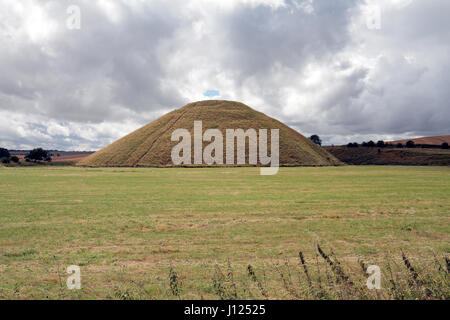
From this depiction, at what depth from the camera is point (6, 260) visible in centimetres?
732

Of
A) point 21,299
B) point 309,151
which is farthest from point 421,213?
point 309,151

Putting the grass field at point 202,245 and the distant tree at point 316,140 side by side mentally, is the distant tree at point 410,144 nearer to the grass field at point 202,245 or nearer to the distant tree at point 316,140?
the distant tree at point 316,140

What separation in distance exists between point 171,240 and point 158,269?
2.44 metres

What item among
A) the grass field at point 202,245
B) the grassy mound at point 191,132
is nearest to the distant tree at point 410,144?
the grassy mound at point 191,132

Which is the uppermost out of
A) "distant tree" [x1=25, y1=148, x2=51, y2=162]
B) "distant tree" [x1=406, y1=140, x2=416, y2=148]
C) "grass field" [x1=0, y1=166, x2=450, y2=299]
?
"distant tree" [x1=406, y1=140, x2=416, y2=148]

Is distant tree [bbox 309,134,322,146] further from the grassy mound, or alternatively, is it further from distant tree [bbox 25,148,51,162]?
distant tree [bbox 25,148,51,162]

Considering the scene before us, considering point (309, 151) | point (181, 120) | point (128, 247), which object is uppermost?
point (181, 120)

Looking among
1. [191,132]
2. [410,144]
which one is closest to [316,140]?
[410,144]

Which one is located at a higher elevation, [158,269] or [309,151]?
[309,151]

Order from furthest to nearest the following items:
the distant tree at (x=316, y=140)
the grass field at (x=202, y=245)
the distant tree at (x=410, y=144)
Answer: the distant tree at (x=316, y=140), the distant tree at (x=410, y=144), the grass field at (x=202, y=245)

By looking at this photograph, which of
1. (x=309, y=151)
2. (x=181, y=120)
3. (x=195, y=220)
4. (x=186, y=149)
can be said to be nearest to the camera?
(x=195, y=220)

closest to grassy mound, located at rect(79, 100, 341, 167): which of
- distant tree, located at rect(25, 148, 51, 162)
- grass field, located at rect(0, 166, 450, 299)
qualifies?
distant tree, located at rect(25, 148, 51, 162)

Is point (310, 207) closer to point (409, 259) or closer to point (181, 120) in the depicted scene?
point (409, 259)

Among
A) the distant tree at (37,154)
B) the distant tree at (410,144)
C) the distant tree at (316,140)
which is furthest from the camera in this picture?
the distant tree at (316,140)
